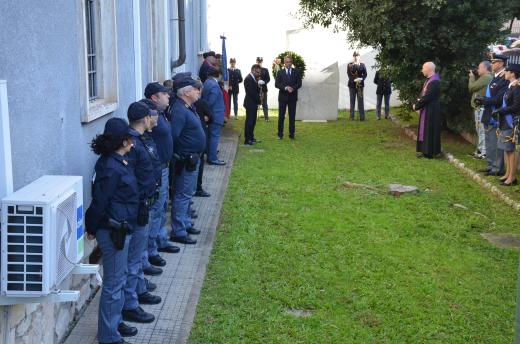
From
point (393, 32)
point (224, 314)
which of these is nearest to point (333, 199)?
point (224, 314)

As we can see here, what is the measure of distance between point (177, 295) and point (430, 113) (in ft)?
28.5

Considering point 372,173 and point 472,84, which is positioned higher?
point 472,84

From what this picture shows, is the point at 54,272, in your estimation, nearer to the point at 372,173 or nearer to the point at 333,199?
the point at 333,199

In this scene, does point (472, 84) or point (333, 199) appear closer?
point (333, 199)

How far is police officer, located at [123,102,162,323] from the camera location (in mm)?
5434

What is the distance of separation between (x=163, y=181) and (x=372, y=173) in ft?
19.8

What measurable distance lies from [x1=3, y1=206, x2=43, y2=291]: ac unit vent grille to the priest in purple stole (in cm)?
1066

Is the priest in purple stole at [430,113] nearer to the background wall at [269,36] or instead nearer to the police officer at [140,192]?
the background wall at [269,36]

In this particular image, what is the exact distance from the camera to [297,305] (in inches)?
250

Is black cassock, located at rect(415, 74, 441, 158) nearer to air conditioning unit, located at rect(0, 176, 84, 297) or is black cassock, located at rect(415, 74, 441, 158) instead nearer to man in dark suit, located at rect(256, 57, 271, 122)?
man in dark suit, located at rect(256, 57, 271, 122)

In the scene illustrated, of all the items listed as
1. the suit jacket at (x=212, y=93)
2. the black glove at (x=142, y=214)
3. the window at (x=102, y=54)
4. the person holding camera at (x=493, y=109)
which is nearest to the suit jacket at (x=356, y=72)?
the person holding camera at (x=493, y=109)

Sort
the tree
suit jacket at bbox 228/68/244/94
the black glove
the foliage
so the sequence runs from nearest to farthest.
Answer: the black glove < the tree < the foliage < suit jacket at bbox 228/68/244/94

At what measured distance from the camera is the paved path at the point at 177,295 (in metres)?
5.62

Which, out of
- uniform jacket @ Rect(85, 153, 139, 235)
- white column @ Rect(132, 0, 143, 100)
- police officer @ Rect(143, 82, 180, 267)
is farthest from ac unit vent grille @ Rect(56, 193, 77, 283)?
white column @ Rect(132, 0, 143, 100)
